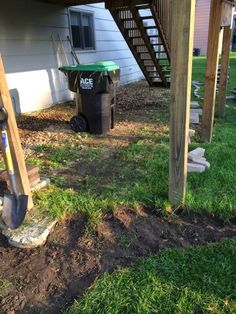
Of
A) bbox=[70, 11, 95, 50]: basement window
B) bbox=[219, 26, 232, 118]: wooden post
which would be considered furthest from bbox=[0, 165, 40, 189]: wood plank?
bbox=[70, 11, 95, 50]: basement window

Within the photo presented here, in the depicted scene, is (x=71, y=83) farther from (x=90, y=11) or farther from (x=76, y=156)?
(x=90, y=11)

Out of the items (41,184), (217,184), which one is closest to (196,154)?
(217,184)

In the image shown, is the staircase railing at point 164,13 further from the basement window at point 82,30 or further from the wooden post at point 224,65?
the basement window at point 82,30

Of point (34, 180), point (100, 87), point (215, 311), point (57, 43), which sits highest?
point (57, 43)

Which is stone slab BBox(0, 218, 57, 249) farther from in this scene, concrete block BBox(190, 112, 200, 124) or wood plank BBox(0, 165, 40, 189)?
concrete block BBox(190, 112, 200, 124)

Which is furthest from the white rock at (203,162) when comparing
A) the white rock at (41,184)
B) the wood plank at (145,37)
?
the wood plank at (145,37)

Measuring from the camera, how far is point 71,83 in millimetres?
4945

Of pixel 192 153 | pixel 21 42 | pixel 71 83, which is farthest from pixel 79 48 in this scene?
pixel 192 153

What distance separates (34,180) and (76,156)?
108 centimetres

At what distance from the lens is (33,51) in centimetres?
656

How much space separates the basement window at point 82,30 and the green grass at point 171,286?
22.7ft

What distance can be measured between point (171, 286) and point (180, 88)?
1482mm

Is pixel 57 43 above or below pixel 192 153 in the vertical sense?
above

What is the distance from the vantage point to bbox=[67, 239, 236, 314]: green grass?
74.5 inches
